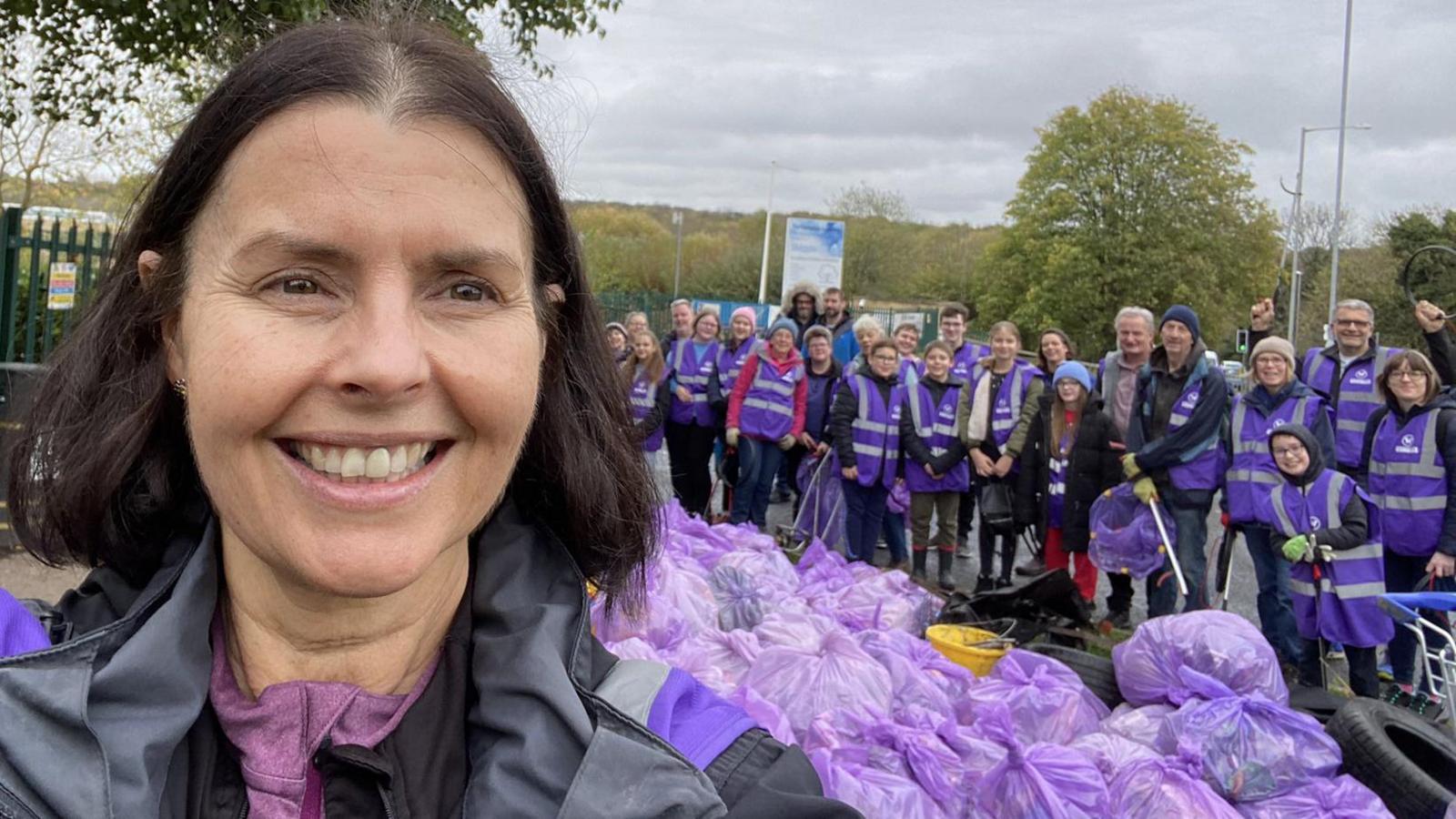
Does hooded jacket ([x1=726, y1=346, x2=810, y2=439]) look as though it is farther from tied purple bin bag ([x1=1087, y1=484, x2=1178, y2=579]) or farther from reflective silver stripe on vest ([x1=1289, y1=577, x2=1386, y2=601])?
reflective silver stripe on vest ([x1=1289, y1=577, x2=1386, y2=601])

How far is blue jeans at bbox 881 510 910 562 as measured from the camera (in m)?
8.98

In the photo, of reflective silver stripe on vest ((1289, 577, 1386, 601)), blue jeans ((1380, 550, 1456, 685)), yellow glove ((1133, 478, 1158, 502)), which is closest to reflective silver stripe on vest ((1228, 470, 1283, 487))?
yellow glove ((1133, 478, 1158, 502))

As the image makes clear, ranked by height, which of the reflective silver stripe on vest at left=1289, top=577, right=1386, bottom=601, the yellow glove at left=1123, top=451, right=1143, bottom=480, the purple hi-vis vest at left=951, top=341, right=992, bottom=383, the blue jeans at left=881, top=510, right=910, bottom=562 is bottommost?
the blue jeans at left=881, top=510, right=910, bottom=562

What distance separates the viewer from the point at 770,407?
31.8 ft

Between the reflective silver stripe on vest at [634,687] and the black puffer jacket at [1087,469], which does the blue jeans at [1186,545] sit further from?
the reflective silver stripe on vest at [634,687]

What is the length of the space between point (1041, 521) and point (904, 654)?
12.2 feet

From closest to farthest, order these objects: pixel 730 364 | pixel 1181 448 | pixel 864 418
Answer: pixel 1181 448 → pixel 864 418 → pixel 730 364

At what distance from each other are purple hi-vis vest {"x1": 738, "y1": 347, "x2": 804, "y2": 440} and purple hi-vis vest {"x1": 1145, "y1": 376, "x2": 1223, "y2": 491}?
10.9 feet

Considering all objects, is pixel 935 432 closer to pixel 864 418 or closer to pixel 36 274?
pixel 864 418

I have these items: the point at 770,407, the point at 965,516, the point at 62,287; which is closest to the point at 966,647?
the point at 965,516

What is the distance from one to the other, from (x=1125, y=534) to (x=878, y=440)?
82.1 inches

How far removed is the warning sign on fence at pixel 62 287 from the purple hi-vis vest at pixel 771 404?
5138 millimetres

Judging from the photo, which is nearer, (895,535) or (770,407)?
(895,535)

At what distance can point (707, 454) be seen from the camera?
10367mm
